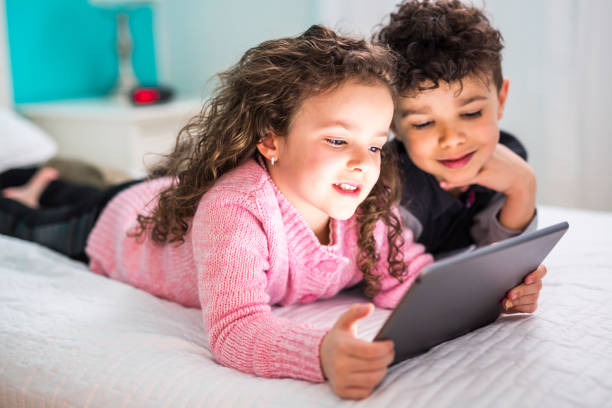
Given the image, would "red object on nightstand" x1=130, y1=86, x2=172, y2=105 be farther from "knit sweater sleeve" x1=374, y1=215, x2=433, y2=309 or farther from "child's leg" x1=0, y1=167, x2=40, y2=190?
"knit sweater sleeve" x1=374, y1=215, x2=433, y2=309

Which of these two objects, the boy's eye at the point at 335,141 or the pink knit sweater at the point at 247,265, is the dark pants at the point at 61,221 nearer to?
the pink knit sweater at the point at 247,265

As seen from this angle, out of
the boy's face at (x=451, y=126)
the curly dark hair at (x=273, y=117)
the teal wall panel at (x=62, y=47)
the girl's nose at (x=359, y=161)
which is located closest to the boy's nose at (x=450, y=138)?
the boy's face at (x=451, y=126)

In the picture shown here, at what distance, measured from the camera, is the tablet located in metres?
0.71

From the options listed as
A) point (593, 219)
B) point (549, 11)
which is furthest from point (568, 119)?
point (593, 219)

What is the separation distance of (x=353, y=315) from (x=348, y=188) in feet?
0.93

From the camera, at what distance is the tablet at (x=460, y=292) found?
71 cm

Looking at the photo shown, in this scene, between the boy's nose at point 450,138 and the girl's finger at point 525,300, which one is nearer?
the girl's finger at point 525,300

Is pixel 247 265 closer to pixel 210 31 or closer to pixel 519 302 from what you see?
pixel 519 302

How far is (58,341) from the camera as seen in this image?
96 cm

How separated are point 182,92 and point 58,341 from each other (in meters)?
2.54

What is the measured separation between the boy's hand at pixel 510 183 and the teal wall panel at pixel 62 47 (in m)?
2.12

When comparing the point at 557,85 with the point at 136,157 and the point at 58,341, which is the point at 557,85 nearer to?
the point at 136,157

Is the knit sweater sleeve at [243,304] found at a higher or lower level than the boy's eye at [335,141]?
lower

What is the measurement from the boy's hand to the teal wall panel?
212 cm
